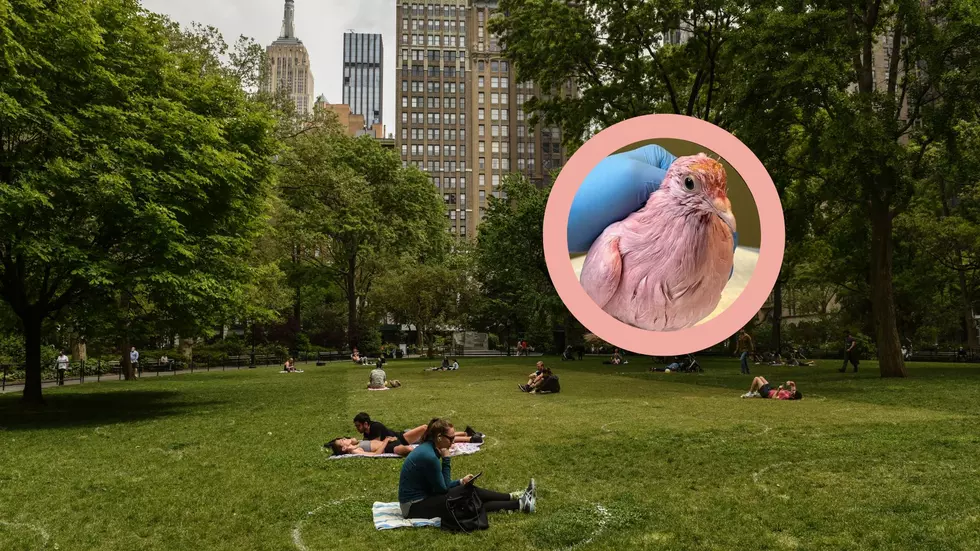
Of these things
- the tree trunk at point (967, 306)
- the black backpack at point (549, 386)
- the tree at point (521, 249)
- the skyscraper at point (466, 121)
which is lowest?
the black backpack at point (549, 386)

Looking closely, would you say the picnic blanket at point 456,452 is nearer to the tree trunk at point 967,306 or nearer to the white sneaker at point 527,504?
the white sneaker at point 527,504

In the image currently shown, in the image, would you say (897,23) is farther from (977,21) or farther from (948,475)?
(948,475)

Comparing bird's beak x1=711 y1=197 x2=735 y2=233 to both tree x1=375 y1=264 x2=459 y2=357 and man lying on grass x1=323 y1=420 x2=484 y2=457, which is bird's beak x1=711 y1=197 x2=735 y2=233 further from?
tree x1=375 y1=264 x2=459 y2=357

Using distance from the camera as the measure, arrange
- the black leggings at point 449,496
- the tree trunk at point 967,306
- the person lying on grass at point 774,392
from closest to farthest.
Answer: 1. the black leggings at point 449,496
2. the person lying on grass at point 774,392
3. the tree trunk at point 967,306

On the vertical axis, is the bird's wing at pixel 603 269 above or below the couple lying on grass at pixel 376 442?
above

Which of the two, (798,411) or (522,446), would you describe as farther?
(798,411)

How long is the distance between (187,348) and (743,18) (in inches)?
1647

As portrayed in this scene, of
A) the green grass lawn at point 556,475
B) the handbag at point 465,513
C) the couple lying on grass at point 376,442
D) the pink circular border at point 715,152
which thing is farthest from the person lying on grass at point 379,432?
the handbag at point 465,513

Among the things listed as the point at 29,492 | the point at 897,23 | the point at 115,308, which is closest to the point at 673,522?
the point at 29,492

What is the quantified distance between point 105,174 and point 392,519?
520 inches

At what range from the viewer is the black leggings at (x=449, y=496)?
24.3 ft

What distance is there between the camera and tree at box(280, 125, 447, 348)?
45781 millimetres

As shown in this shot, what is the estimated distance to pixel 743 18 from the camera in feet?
80.1

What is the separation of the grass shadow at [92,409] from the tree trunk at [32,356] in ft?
1.06
